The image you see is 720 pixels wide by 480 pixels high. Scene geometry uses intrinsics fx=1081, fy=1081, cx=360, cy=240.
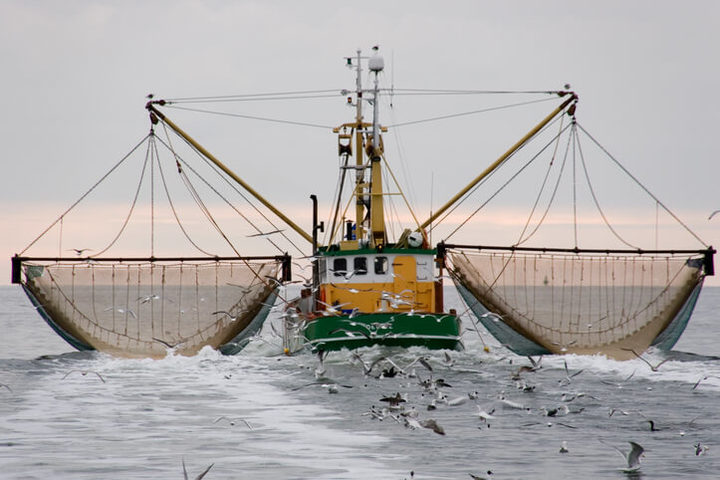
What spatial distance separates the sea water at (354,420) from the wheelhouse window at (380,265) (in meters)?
3.20

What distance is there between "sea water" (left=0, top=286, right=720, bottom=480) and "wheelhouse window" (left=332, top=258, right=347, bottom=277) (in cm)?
340

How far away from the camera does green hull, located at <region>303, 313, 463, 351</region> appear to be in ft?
135

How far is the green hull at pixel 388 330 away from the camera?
4112 cm

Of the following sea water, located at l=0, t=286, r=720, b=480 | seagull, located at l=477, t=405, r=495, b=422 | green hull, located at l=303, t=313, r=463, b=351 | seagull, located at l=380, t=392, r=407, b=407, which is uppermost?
green hull, located at l=303, t=313, r=463, b=351

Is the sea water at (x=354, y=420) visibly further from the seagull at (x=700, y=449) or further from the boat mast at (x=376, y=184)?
the boat mast at (x=376, y=184)

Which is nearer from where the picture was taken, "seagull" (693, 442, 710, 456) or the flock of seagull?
"seagull" (693, 442, 710, 456)

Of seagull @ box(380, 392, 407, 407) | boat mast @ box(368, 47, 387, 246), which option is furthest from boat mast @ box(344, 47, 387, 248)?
seagull @ box(380, 392, 407, 407)

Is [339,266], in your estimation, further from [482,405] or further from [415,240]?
[482,405]

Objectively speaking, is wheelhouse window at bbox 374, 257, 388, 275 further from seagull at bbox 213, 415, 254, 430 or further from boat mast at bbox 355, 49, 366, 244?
seagull at bbox 213, 415, 254, 430

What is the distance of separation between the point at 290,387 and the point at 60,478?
1604cm

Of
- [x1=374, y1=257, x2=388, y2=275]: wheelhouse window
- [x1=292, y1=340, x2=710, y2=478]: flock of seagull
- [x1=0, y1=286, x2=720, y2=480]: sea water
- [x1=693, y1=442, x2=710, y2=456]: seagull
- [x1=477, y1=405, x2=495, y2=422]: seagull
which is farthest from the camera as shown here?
[x1=374, y1=257, x2=388, y2=275]: wheelhouse window

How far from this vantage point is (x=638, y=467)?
21047 mm

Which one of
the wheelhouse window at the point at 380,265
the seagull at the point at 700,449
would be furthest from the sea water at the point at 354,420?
the wheelhouse window at the point at 380,265

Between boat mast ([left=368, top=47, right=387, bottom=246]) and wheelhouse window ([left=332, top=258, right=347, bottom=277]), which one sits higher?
boat mast ([left=368, top=47, right=387, bottom=246])
